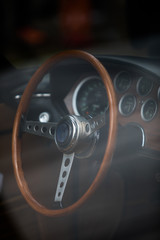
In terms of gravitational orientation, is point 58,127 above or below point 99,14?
below

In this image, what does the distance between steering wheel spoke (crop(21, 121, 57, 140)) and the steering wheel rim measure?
0.05m

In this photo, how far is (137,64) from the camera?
4.00ft

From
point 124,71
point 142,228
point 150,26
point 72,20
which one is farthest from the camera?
point 72,20

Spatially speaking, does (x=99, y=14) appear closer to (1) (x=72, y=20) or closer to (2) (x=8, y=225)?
(1) (x=72, y=20)

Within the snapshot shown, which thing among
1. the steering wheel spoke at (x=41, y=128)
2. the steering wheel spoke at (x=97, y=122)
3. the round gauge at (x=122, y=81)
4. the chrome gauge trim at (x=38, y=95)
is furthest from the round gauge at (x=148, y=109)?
the chrome gauge trim at (x=38, y=95)

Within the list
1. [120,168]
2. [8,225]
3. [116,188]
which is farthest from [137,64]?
[8,225]

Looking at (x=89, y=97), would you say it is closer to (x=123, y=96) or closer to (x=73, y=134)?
(x=123, y=96)

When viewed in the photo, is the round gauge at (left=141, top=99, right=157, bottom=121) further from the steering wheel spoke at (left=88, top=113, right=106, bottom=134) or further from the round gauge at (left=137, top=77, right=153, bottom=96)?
the steering wheel spoke at (left=88, top=113, right=106, bottom=134)

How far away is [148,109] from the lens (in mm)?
1272

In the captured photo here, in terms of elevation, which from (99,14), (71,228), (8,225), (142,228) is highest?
(99,14)

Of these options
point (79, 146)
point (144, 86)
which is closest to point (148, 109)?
point (144, 86)

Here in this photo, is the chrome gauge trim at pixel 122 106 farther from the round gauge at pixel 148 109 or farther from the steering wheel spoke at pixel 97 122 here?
the steering wheel spoke at pixel 97 122

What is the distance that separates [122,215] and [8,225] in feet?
1.92

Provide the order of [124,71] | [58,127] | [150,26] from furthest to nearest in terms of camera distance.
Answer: [150,26]
[124,71]
[58,127]
